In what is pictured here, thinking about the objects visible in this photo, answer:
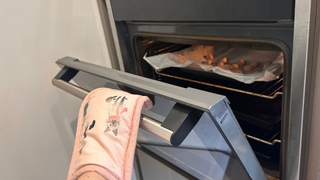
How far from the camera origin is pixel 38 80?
83cm

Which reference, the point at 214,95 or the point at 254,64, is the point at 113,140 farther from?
the point at 254,64

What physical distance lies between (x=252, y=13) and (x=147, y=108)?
0.30m

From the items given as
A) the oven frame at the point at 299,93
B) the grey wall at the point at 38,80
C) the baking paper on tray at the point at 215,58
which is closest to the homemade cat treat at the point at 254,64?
the baking paper on tray at the point at 215,58

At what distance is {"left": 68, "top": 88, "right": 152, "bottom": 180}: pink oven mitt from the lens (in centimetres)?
46

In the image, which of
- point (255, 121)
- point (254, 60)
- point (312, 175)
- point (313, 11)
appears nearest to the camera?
point (313, 11)

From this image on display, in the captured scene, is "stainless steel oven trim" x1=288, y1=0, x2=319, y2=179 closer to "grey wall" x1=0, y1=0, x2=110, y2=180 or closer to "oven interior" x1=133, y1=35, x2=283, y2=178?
"oven interior" x1=133, y1=35, x2=283, y2=178

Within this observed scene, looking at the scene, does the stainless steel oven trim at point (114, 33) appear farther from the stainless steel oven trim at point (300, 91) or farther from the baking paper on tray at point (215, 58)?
the stainless steel oven trim at point (300, 91)

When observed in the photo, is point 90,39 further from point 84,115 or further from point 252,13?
point 252,13

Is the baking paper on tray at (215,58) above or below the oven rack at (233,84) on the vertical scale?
above

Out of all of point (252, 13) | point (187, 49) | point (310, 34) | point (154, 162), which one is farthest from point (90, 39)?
point (310, 34)

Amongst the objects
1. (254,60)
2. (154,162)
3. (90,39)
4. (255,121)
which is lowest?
(154,162)

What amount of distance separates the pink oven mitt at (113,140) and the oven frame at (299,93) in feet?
1.02

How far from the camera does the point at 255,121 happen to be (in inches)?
27.6

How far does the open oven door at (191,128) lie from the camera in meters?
0.39
